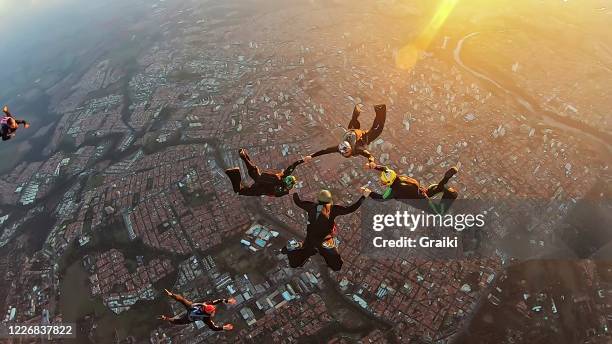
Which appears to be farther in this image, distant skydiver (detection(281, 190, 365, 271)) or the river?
the river

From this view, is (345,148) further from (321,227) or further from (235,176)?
(235,176)

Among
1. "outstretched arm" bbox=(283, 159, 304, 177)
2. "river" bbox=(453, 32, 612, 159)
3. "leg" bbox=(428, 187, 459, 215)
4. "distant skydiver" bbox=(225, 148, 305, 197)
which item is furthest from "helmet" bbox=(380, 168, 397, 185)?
"river" bbox=(453, 32, 612, 159)

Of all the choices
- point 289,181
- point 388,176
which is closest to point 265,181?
point 289,181

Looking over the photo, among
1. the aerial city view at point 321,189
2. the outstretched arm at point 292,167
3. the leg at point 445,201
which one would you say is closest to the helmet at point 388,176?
the aerial city view at point 321,189

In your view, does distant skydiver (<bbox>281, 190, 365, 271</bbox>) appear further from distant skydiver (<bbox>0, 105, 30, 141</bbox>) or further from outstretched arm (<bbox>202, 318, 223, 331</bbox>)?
distant skydiver (<bbox>0, 105, 30, 141</bbox>)

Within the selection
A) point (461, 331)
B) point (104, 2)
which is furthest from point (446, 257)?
point (104, 2)

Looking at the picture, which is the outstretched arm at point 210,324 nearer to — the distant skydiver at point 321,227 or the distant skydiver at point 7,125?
the distant skydiver at point 321,227

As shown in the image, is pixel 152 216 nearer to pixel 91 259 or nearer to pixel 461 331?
pixel 91 259
